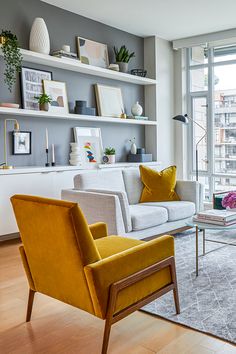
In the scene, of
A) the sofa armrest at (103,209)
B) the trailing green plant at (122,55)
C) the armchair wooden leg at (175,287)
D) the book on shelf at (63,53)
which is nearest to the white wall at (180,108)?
the trailing green plant at (122,55)

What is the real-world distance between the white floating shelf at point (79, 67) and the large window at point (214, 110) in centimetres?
93

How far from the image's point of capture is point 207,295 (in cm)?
284

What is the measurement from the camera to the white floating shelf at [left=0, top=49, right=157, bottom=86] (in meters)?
4.72

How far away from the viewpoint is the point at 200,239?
4500 mm

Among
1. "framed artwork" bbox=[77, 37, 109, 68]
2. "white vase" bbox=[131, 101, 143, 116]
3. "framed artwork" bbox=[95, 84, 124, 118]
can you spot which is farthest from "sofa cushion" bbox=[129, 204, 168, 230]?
"framed artwork" bbox=[77, 37, 109, 68]

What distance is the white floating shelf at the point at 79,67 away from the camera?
15.5ft

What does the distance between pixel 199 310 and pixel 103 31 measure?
183 inches

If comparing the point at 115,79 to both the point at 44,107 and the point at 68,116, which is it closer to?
the point at 68,116

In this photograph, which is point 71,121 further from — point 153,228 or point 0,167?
point 153,228

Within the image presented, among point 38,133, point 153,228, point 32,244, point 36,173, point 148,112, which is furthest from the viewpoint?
point 148,112

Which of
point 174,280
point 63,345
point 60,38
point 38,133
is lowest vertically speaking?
point 63,345

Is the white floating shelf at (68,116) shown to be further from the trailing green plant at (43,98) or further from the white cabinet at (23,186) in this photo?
the white cabinet at (23,186)

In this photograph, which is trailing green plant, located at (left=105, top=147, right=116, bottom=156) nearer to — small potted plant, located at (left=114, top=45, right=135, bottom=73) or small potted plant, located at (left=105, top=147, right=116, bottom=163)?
small potted plant, located at (left=105, top=147, right=116, bottom=163)

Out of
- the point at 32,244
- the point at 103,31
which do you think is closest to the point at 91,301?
the point at 32,244
